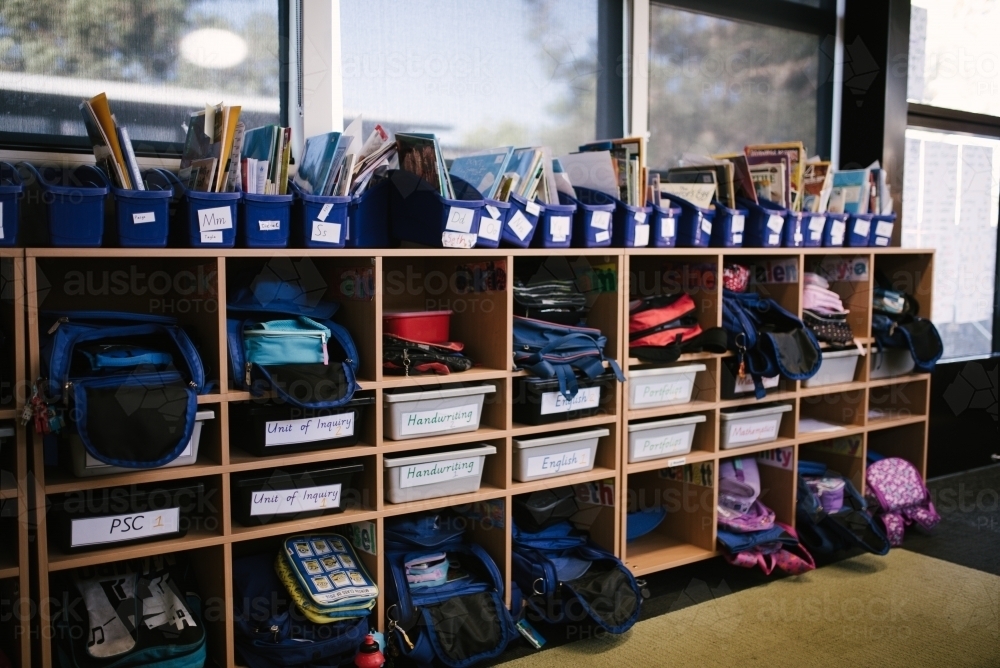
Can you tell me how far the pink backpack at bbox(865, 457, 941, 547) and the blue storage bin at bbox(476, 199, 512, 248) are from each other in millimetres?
1885

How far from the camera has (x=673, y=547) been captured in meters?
3.04

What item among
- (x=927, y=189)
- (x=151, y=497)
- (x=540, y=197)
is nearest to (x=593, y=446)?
(x=540, y=197)

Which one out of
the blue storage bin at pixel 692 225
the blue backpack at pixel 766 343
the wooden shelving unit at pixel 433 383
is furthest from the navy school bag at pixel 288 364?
the blue backpack at pixel 766 343

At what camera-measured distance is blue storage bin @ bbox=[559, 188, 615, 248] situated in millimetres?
2689

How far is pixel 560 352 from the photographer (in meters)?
2.62

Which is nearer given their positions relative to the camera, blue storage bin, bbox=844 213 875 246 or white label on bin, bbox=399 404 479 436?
white label on bin, bbox=399 404 479 436

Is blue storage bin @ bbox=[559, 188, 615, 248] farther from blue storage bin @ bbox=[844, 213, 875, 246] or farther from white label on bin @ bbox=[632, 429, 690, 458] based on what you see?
blue storage bin @ bbox=[844, 213, 875, 246]

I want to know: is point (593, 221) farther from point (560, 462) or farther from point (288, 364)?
point (288, 364)

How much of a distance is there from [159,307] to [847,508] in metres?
2.46

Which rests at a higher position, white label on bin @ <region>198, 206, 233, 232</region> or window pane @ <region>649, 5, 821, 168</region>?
window pane @ <region>649, 5, 821, 168</region>

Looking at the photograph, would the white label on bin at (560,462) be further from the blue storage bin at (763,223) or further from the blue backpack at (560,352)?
the blue storage bin at (763,223)

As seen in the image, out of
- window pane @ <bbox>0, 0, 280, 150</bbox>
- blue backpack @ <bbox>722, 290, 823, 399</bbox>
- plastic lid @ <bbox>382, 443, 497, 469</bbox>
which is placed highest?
window pane @ <bbox>0, 0, 280, 150</bbox>

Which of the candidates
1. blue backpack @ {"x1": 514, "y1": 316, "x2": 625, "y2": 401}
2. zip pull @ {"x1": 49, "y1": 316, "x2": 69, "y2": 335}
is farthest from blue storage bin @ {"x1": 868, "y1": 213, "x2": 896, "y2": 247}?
zip pull @ {"x1": 49, "y1": 316, "x2": 69, "y2": 335}

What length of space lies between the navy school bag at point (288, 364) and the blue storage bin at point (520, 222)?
538 millimetres
